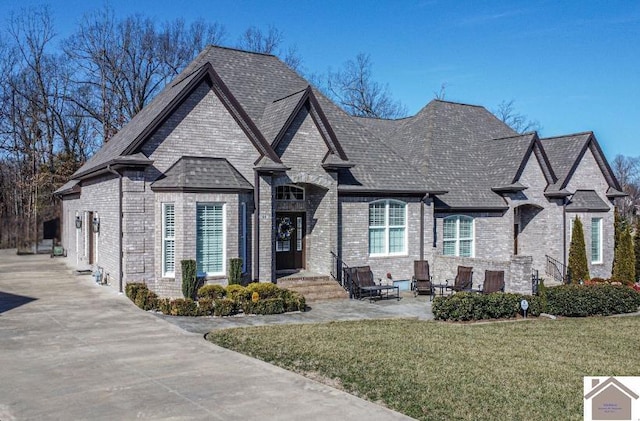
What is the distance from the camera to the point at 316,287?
19.8 meters

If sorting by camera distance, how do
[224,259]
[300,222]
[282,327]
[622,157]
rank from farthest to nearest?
[622,157]
[300,222]
[224,259]
[282,327]

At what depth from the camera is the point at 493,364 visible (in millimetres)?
10812

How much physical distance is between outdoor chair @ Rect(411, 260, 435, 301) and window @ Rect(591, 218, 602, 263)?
34.5ft

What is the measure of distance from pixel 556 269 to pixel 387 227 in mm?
9278

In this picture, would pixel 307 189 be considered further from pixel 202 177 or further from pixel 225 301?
pixel 225 301

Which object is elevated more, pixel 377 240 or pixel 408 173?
pixel 408 173

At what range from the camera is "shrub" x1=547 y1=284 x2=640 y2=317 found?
58.5 ft

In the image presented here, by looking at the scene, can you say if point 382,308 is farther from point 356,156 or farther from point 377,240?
point 356,156

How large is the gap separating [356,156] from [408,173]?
2199 millimetres

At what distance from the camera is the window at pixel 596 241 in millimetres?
28188

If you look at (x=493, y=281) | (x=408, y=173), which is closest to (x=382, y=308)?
(x=493, y=281)

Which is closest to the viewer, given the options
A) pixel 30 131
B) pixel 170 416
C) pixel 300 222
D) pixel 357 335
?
pixel 170 416

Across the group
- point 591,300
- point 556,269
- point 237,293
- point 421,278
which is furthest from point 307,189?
point 556,269

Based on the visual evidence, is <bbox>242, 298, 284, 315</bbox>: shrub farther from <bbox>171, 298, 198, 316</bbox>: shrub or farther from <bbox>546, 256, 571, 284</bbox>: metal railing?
<bbox>546, 256, 571, 284</bbox>: metal railing
